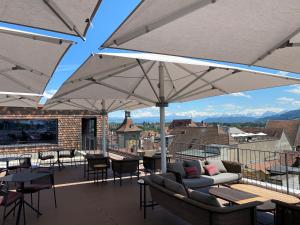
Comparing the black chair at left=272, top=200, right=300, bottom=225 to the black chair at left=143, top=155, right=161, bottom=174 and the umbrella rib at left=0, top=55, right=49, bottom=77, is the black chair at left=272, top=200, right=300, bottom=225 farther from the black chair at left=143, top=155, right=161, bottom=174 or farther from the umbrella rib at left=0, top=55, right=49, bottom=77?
the black chair at left=143, top=155, right=161, bottom=174

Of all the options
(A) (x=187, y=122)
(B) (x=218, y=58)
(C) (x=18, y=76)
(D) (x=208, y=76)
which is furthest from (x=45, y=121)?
(A) (x=187, y=122)

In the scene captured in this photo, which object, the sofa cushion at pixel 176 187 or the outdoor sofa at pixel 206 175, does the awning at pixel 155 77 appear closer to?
the outdoor sofa at pixel 206 175

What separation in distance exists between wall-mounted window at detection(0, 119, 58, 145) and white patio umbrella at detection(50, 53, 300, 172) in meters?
7.61

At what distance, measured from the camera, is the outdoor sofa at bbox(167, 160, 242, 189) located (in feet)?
20.9

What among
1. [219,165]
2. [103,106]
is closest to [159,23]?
[219,165]

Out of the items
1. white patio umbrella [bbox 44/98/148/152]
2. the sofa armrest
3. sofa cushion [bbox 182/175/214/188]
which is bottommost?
sofa cushion [bbox 182/175/214/188]

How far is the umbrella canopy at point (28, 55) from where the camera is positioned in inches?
121

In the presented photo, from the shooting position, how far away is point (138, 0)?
6.85 feet

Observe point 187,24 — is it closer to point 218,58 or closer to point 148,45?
point 148,45

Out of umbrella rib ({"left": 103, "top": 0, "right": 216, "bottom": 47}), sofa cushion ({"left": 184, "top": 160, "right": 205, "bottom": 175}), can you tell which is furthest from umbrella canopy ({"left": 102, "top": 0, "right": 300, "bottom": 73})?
sofa cushion ({"left": 184, "top": 160, "right": 205, "bottom": 175})

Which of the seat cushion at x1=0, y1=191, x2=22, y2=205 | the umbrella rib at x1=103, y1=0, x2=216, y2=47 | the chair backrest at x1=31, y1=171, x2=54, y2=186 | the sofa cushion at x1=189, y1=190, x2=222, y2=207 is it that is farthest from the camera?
the chair backrest at x1=31, y1=171, x2=54, y2=186

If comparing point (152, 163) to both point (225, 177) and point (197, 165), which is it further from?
point (225, 177)

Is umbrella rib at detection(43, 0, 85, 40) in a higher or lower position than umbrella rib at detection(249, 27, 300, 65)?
higher

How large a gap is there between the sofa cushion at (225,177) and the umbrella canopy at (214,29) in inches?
159
